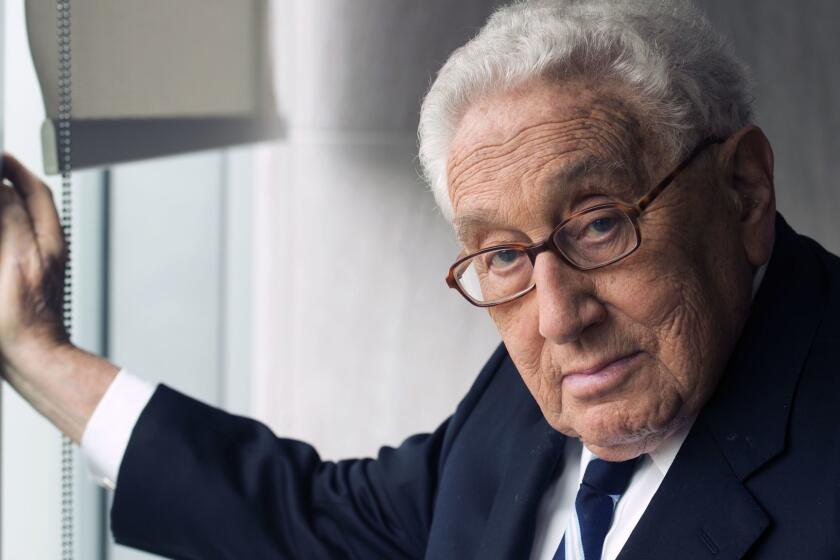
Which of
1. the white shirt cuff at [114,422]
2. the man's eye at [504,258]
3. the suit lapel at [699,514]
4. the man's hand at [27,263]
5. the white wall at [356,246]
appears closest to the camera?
the suit lapel at [699,514]

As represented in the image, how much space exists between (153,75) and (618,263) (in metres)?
1.01

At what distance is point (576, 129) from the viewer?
113 centimetres

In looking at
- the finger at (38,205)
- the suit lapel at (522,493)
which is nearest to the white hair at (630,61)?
the suit lapel at (522,493)

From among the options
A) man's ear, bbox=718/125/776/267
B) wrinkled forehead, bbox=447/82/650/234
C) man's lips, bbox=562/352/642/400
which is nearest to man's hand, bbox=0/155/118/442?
wrinkled forehead, bbox=447/82/650/234

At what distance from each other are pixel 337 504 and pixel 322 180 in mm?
1322

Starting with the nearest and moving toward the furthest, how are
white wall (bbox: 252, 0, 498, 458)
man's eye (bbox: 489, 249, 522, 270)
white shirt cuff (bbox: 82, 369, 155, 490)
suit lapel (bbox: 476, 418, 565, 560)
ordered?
1. man's eye (bbox: 489, 249, 522, 270)
2. suit lapel (bbox: 476, 418, 565, 560)
3. white shirt cuff (bbox: 82, 369, 155, 490)
4. white wall (bbox: 252, 0, 498, 458)

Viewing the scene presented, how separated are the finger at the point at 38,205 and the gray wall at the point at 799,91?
6.48 feet

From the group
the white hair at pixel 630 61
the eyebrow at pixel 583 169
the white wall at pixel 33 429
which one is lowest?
the white wall at pixel 33 429

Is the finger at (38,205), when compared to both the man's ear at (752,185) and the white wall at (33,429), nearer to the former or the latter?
the white wall at (33,429)

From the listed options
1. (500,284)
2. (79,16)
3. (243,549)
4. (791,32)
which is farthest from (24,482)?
(791,32)

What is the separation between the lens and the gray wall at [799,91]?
109 inches

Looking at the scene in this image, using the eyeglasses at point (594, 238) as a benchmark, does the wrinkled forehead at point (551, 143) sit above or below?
above

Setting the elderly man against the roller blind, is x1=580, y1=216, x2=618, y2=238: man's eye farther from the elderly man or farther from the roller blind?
the roller blind

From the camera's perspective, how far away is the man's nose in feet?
3.69
